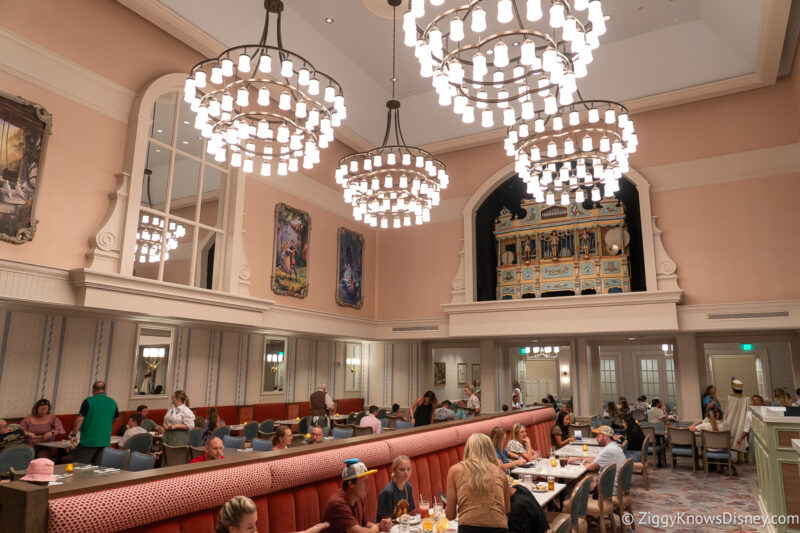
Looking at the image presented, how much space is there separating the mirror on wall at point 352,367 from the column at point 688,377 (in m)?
9.40

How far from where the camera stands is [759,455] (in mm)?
6410

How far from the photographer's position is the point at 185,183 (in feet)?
55.4

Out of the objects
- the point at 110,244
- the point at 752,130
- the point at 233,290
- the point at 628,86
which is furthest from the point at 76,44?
the point at 752,130

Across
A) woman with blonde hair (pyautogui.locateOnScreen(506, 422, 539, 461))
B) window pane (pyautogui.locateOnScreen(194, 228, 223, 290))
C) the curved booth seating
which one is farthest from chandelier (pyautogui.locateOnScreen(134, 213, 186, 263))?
the curved booth seating

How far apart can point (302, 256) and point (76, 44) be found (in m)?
6.51

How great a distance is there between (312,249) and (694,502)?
9.93m

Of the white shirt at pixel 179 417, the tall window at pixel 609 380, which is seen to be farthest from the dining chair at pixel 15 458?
the tall window at pixel 609 380

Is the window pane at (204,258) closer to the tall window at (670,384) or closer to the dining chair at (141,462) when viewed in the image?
the dining chair at (141,462)

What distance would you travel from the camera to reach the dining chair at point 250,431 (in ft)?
33.1

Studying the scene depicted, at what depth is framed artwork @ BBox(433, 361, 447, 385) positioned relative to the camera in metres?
17.5

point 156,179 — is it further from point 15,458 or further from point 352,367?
point 15,458

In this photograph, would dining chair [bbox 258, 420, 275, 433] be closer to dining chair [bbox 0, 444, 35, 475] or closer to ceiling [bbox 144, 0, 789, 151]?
dining chair [bbox 0, 444, 35, 475]

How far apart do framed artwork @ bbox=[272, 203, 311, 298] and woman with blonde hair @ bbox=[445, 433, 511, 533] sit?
897 cm

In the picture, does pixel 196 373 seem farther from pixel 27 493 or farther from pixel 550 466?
pixel 27 493
